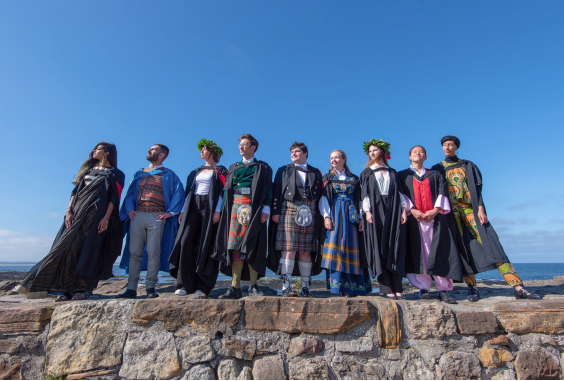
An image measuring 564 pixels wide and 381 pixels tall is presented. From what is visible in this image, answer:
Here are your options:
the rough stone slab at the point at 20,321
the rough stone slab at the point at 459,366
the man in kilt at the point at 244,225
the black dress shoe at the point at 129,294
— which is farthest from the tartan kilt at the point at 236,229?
the rough stone slab at the point at 459,366

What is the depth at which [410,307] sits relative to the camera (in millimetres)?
2844

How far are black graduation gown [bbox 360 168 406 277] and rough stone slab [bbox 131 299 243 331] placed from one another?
1.64 metres

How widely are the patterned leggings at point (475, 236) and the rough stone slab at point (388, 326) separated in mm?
1401

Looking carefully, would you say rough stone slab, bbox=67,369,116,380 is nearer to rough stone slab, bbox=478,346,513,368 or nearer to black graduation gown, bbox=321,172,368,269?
black graduation gown, bbox=321,172,368,269

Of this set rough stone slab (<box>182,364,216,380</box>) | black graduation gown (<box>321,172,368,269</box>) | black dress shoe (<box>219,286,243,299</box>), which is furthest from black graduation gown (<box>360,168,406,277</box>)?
rough stone slab (<box>182,364,216,380</box>)

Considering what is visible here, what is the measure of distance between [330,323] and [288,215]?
4.37 feet

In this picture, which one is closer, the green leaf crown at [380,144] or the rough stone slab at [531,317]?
the rough stone slab at [531,317]

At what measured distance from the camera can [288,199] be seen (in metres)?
3.67

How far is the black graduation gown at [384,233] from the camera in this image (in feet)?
11.2

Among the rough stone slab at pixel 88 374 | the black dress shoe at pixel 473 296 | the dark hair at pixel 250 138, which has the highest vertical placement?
the dark hair at pixel 250 138

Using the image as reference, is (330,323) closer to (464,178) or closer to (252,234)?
(252,234)

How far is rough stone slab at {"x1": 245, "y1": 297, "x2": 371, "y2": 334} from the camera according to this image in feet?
8.86

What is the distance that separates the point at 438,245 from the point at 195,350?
2.82 meters

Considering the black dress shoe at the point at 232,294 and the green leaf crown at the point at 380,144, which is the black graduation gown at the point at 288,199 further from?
the green leaf crown at the point at 380,144
